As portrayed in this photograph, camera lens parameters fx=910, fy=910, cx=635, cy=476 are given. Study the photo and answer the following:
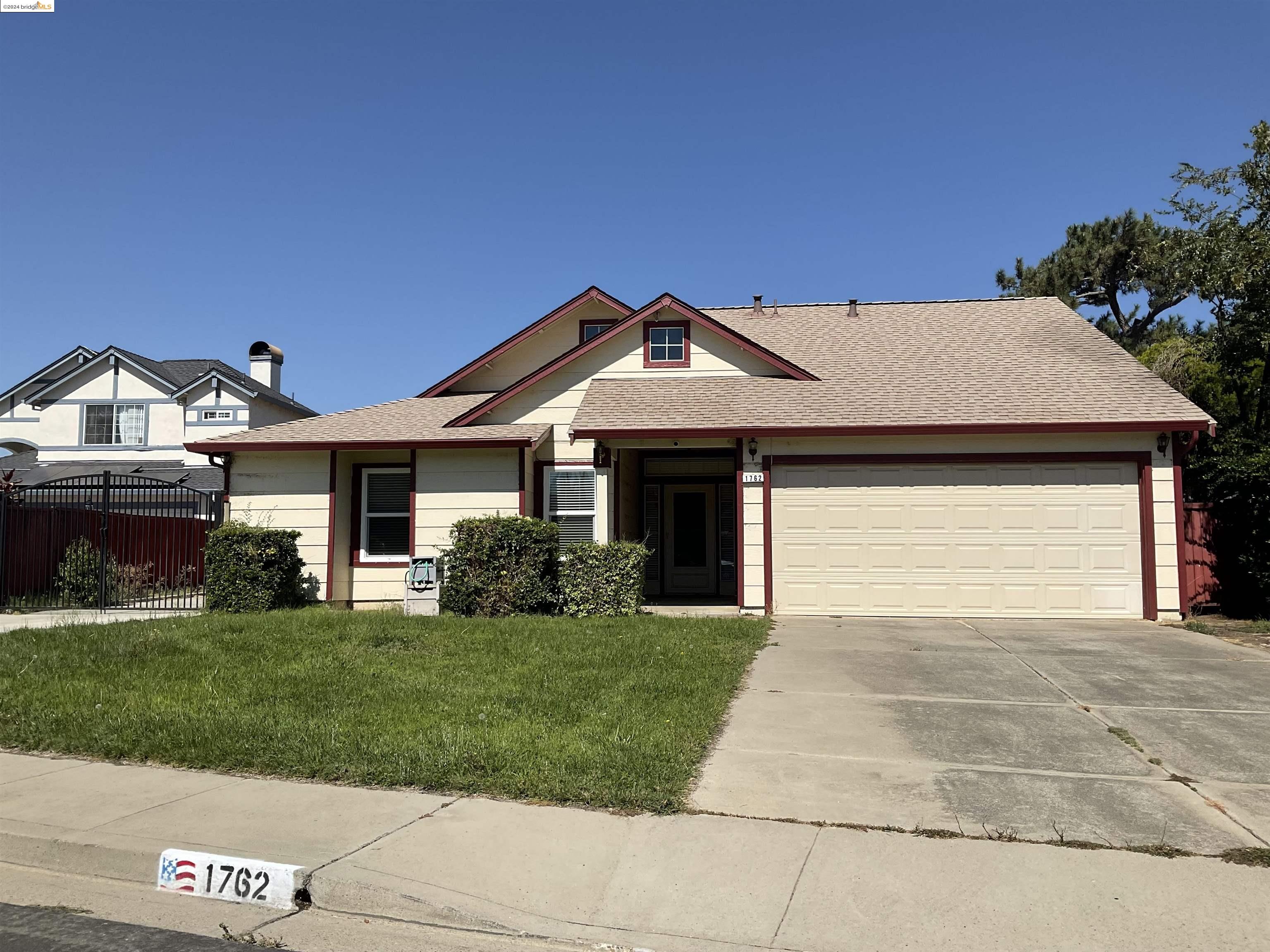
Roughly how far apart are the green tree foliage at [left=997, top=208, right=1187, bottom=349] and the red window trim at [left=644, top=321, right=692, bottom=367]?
19860 mm

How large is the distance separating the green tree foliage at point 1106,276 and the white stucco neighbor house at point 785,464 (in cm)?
1633

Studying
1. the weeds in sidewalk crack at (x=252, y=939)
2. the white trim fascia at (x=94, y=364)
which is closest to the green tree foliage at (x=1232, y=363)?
the weeds in sidewalk crack at (x=252, y=939)

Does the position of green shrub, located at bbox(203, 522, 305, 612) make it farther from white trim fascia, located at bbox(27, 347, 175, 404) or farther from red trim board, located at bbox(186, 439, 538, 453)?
white trim fascia, located at bbox(27, 347, 175, 404)

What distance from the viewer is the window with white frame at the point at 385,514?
611 inches

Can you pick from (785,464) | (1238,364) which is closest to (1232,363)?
(1238,364)

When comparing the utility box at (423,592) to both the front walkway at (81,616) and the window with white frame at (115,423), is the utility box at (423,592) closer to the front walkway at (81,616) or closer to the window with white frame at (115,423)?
the front walkway at (81,616)

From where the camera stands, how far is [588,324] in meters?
17.1

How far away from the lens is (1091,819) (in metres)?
4.99

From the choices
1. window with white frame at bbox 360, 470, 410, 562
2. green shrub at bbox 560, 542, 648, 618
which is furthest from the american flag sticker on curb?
window with white frame at bbox 360, 470, 410, 562

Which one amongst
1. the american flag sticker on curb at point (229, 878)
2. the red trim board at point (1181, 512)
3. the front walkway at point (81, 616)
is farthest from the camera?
the red trim board at point (1181, 512)

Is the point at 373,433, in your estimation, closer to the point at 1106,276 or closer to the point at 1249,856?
the point at 1249,856

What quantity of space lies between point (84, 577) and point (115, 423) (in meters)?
17.2

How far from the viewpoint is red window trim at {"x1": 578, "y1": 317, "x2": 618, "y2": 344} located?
17078 millimetres

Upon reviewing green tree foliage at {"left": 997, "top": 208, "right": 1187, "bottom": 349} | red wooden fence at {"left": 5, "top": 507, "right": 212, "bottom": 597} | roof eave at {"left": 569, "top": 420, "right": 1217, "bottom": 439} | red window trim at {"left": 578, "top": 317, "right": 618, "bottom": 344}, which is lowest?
red wooden fence at {"left": 5, "top": 507, "right": 212, "bottom": 597}
